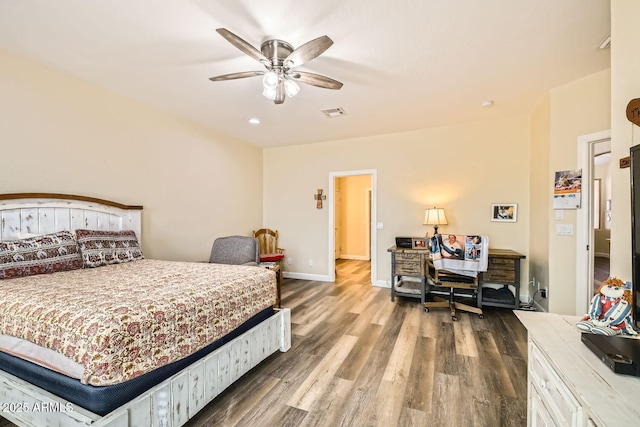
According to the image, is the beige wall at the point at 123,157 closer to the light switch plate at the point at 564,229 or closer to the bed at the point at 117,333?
the bed at the point at 117,333

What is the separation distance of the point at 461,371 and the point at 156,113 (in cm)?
439

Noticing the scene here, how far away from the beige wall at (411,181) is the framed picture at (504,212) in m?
0.06

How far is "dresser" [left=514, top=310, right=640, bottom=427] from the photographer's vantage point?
766 mm

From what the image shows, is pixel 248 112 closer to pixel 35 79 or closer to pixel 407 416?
pixel 35 79

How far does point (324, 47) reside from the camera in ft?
6.05

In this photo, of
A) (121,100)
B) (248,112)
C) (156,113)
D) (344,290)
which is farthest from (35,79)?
(344,290)

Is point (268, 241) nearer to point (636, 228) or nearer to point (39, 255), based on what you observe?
point (39, 255)

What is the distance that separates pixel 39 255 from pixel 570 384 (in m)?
3.37

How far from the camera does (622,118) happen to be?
137cm

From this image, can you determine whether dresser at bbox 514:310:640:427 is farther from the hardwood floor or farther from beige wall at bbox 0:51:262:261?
beige wall at bbox 0:51:262:261

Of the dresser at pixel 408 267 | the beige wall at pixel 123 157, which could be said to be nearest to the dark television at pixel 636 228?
the dresser at pixel 408 267

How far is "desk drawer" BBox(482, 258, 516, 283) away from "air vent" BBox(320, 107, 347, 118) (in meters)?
2.83

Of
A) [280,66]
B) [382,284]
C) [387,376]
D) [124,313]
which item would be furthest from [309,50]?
[382,284]

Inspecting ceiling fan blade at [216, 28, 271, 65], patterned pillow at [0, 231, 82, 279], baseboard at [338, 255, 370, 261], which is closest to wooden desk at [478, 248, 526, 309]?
Result: ceiling fan blade at [216, 28, 271, 65]
